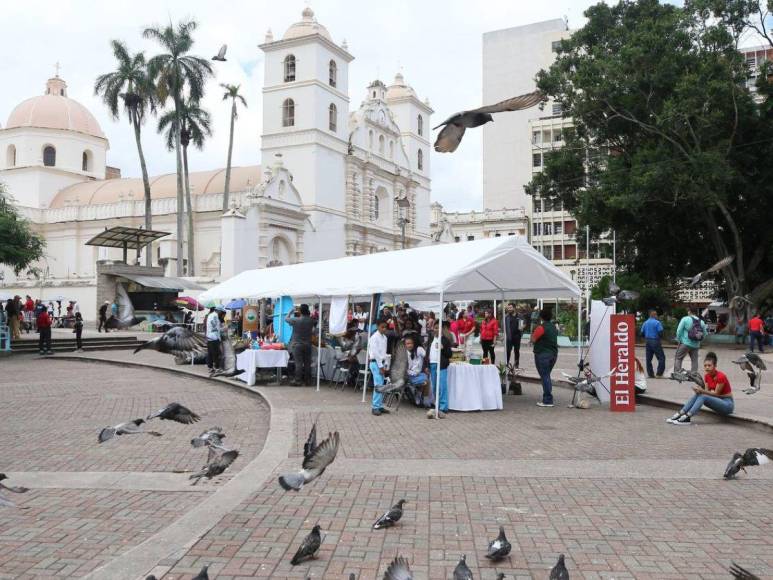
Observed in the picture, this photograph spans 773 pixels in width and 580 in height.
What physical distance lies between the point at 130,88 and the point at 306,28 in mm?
16703

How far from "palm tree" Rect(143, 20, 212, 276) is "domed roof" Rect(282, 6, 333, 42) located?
11.8 metres

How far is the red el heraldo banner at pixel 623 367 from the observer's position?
11.5 meters

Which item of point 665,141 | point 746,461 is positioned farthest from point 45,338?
point 665,141

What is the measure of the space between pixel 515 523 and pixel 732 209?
2910cm

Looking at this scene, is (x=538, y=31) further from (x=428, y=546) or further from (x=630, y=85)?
(x=428, y=546)

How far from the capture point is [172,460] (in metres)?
7.64

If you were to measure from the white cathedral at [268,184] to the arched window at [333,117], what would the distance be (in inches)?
3.1

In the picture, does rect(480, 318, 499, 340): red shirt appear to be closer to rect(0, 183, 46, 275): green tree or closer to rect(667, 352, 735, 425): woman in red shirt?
rect(667, 352, 735, 425): woman in red shirt

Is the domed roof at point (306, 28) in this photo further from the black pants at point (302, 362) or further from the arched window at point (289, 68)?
the black pants at point (302, 362)

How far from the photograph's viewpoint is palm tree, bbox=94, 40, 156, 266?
42.3 metres

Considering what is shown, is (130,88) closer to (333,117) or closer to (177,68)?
(177,68)

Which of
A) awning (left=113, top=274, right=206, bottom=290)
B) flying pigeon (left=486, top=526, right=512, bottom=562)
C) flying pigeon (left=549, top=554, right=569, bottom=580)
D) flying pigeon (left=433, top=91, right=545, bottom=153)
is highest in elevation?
flying pigeon (left=433, top=91, right=545, bottom=153)

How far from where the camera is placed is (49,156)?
6366 centimetres

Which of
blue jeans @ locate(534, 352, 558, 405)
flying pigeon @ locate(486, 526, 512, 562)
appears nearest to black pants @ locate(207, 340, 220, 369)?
blue jeans @ locate(534, 352, 558, 405)
